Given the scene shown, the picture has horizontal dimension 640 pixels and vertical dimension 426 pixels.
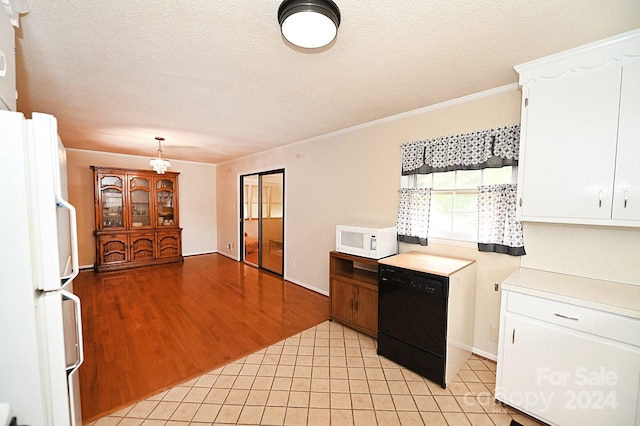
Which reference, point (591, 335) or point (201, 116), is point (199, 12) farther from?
point (591, 335)

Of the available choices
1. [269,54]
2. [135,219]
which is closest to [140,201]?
[135,219]

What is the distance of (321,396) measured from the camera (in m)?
2.00

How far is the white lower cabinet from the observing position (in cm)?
146

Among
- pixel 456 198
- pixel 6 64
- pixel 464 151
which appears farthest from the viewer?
pixel 456 198

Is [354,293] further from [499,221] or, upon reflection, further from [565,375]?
[565,375]

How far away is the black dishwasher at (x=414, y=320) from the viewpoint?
2.09 metres

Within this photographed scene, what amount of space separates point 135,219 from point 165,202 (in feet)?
2.21

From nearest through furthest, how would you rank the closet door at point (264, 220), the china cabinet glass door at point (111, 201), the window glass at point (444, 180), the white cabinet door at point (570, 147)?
the white cabinet door at point (570, 147), the window glass at point (444, 180), the closet door at point (264, 220), the china cabinet glass door at point (111, 201)

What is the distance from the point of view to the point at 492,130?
7.73 ft

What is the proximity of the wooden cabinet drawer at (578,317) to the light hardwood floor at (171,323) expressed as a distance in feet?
6.84

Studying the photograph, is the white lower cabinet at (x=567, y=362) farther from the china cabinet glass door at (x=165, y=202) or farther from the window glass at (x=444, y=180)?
the china cabinet glass door at (x=165, y=202)

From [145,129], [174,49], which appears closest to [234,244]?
[145,129]

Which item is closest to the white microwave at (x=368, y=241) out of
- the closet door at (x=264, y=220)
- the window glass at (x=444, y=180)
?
the window glass at (x=444, y=180)

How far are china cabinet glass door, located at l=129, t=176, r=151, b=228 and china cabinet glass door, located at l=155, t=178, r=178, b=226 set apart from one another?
19cm
